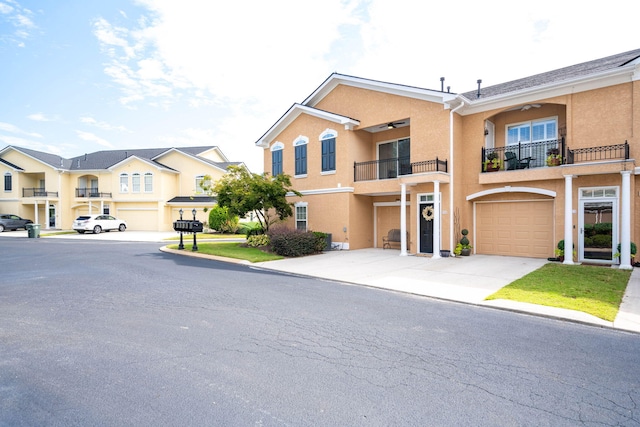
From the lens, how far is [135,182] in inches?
1359

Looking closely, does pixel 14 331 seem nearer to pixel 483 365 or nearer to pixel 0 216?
pixel 483 365

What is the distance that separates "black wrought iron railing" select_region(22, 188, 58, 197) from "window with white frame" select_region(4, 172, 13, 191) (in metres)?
1.47

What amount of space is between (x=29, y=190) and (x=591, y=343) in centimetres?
4702

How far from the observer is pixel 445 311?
6875 mm

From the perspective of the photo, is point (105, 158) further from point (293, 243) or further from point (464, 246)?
point (464, 246)

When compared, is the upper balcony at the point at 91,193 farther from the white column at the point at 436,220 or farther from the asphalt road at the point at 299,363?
the white column at the point at 436,220

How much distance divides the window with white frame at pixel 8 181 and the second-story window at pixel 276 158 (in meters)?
32.5

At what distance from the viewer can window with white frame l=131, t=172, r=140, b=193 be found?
34.4 m

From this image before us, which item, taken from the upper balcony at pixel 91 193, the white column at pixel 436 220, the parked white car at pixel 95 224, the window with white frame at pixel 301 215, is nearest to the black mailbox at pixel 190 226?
the window with white frame at pixel 301 215

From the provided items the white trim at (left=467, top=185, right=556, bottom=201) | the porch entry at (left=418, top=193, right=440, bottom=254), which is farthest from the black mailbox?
the white trim at (left=467, top=185, right=556, bottom=201)

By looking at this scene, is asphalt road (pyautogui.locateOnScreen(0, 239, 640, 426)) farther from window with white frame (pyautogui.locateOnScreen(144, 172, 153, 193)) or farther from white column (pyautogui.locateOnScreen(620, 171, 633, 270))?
window with white frame (pyautogui.locateOnScreen(144, 172, 153, 193))

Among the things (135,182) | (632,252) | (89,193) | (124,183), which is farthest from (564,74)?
(89,193)

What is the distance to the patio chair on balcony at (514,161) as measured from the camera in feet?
47.3

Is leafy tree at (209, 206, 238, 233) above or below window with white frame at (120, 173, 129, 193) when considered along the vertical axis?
below
